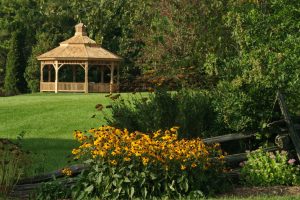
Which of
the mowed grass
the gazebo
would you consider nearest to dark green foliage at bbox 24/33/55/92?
the gazebo

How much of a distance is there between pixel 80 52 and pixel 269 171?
36.5m

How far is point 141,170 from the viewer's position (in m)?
9.41

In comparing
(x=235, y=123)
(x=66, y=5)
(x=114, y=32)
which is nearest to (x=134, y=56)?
(x=114, y=32)

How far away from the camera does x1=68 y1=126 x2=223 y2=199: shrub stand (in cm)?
923

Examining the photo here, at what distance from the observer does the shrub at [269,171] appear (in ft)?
34.4

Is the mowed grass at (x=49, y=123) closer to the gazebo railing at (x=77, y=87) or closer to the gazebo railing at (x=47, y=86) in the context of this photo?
the gazebo railing at (x=77, y=87)

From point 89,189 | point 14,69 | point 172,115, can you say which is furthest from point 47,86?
point 89,189

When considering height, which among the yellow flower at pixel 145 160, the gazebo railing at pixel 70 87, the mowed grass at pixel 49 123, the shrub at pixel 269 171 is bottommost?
the shrub at pixel 269 171

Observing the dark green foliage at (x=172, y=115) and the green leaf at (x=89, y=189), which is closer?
the green leaf at (x=89, y=189)

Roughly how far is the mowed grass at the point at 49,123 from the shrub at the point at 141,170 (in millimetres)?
4674

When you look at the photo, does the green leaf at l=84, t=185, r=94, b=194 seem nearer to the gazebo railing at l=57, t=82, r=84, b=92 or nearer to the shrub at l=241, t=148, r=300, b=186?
the shrub at l=241, t=148, r=300, b=186

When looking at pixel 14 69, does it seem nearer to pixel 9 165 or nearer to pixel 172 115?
pixel 172 115

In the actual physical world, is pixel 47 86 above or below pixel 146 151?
above

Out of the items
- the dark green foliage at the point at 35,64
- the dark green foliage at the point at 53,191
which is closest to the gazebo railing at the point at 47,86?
the dark green foliage at the point at 35,64
